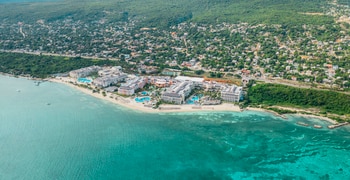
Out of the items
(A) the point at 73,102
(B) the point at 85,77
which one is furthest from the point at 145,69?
(A) the point at 73,102

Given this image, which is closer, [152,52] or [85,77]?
[85,77]

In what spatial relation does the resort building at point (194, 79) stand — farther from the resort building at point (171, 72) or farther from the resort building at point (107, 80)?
the resort building at point (107, 80)

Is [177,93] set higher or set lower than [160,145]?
higher

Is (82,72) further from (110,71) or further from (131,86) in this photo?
(131,86)

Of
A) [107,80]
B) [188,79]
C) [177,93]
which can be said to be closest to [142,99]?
[177,93]

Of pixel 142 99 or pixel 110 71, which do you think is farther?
pixel 110 71

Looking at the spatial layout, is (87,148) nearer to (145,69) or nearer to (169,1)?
(145,69)
